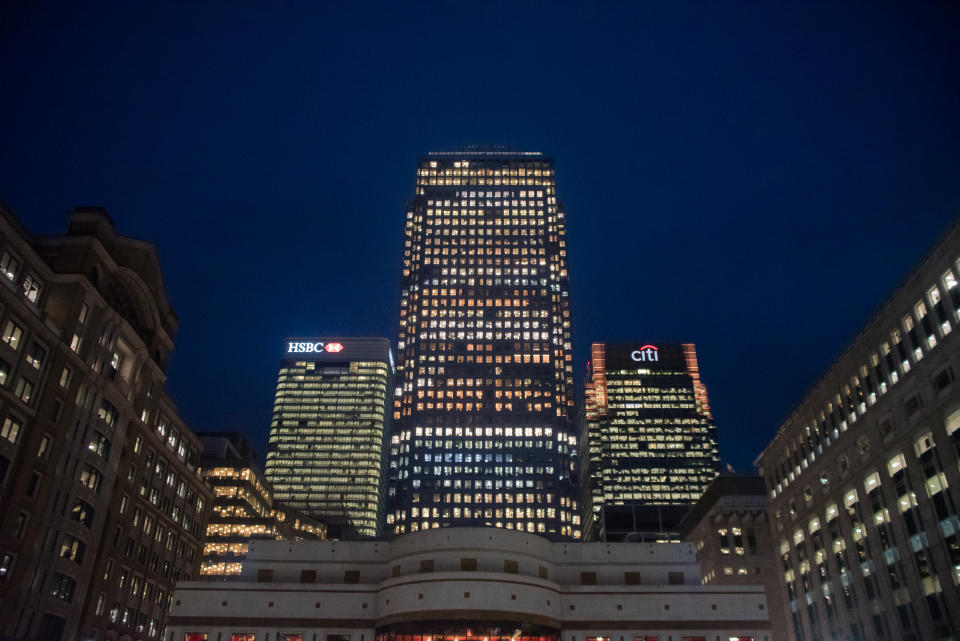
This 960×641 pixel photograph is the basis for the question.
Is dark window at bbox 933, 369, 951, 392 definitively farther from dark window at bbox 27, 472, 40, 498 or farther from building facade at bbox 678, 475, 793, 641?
dark window at bbox 27, 472, 40, 498

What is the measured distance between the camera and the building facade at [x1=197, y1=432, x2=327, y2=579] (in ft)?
572

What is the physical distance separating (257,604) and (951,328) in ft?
278

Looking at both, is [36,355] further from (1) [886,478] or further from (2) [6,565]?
(1) [886,478]

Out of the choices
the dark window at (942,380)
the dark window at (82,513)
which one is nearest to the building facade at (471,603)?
the dark window at (82,513)

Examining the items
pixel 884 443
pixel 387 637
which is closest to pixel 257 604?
pixel 387 637

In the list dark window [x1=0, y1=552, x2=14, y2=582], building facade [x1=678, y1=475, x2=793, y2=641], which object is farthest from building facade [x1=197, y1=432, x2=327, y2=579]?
building facade [x1=678, y1=475, x2=793, y2=641]

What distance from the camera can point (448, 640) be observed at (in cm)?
7812

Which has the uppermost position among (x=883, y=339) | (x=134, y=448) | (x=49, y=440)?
(x=883, y=339)

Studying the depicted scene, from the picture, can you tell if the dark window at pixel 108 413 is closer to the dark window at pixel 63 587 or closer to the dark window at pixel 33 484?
the dark window at pixel 33 484

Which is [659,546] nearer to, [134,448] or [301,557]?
[301,557]

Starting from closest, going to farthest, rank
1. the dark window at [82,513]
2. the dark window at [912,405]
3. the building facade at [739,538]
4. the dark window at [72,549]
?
the dark window at [912,405] < the dark window at [72,549] < the dark window at [82,513] < the building facade at [739,538]

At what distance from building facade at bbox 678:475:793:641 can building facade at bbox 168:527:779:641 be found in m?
65.4

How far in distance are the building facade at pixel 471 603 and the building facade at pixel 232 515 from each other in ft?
298

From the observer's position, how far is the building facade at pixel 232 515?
174 metres
